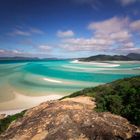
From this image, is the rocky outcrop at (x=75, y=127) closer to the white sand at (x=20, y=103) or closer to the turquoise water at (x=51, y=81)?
the white sand at (x=20, y=103)

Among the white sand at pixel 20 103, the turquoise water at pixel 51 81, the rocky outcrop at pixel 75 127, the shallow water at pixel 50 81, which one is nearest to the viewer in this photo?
the rocky outcrop at pixel 75 127

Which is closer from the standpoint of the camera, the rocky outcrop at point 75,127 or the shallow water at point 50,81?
the rocky outcrop at point 75,127

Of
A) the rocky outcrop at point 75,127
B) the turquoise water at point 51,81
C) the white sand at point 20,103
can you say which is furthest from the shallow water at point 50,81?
the rocky outcrop at point 75,127

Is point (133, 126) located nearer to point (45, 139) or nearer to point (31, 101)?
point (45, 139)

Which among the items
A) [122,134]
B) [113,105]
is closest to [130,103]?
[113,105]

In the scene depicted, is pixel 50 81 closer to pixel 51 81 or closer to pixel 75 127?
pixel 51 81

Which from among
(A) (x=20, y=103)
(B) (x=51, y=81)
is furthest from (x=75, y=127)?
(B) (x=51, y=81)

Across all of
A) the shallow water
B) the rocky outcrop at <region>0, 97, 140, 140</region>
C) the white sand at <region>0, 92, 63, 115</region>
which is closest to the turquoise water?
the shallow water

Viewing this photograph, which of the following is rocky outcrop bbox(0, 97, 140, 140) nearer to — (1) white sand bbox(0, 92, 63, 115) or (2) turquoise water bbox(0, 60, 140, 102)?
(1) white sand bbox(0, 92, 63, 115)

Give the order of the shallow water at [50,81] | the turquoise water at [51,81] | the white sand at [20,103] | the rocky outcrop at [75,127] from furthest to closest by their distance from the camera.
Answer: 1. the turquoise water at [51,81]
2. the shallow water at [50,81]
3. the white sand at [20,103]
4. the rocky outcrop at [75,127]
